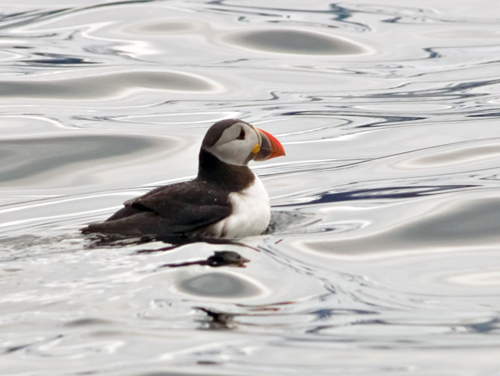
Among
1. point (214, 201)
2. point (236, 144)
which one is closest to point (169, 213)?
point (214, 201)

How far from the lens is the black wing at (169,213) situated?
6391 mm

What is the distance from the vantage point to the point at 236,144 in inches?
273

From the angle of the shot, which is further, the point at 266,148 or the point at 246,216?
the point at 266,148

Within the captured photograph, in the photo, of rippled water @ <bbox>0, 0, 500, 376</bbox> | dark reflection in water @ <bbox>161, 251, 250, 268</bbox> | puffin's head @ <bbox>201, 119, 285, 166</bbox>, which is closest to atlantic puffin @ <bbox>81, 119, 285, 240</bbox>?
puffin's head @ <bbox>201, 119, 285, 166</bbox>

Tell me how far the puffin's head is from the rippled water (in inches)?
25.4

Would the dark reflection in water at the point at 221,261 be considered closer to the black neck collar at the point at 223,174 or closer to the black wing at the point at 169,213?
the black wing at the point at 169,213

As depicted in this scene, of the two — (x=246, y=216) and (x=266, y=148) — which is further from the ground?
(x=266, y=148)

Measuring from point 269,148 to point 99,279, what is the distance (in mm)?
2022

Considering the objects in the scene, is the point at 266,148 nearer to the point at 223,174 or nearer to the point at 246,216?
the point at 223,174

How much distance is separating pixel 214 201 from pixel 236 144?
566mm

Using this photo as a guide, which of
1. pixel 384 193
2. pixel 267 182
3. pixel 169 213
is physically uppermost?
pixel 169 213

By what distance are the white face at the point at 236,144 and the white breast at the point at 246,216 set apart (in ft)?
0.74

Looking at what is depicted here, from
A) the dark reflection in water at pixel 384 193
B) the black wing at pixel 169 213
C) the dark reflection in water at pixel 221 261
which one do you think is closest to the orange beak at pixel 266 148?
the black wing at pixel 169 213

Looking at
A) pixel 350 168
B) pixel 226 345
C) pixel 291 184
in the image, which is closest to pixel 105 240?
pixel 226 345
